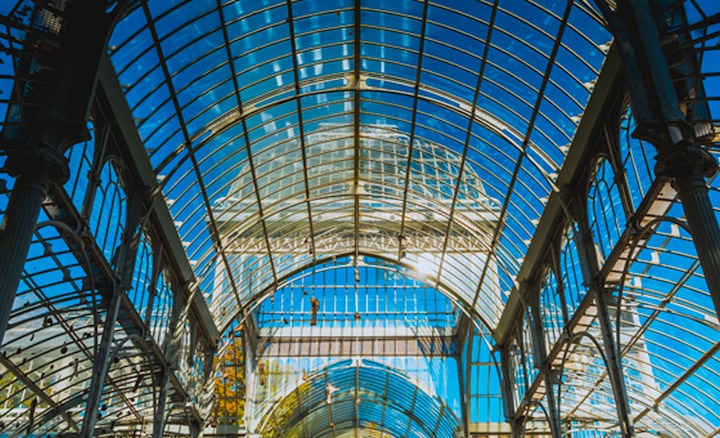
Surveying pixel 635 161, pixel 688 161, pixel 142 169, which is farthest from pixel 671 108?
pixel 142 169

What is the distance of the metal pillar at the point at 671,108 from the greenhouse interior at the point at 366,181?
5 centimetres

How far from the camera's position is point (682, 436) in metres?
28.5

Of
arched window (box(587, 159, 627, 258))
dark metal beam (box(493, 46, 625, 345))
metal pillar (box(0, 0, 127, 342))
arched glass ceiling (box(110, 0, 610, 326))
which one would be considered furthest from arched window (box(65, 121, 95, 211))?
arched window (box(587, 159, 627, 258))

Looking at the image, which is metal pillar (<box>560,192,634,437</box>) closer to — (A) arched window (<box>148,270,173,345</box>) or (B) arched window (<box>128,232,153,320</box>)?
(B) arched window (<box>128,232,153,320</box>)

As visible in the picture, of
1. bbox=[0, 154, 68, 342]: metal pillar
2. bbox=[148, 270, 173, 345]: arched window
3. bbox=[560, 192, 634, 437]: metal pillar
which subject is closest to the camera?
bbox=[0, 154, 68, 342]: metal pillar

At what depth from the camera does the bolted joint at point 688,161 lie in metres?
14.0

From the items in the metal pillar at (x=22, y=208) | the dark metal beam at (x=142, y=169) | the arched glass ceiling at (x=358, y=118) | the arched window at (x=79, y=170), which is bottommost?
the metal pillar at (x=22, y=208)

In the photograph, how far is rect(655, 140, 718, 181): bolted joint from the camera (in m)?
14.0

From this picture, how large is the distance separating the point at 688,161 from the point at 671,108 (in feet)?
4.82

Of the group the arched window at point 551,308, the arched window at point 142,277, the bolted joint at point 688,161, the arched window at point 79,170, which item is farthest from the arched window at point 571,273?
the arched window at point 79,170

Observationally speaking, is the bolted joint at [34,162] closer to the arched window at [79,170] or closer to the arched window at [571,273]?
the arched window at [79,170]

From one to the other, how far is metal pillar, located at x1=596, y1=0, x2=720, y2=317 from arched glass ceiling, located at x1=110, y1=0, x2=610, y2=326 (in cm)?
414

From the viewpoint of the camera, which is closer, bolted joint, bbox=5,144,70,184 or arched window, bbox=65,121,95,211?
bolted joint, bbox=5,144,70,184

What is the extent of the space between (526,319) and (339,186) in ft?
42.6
